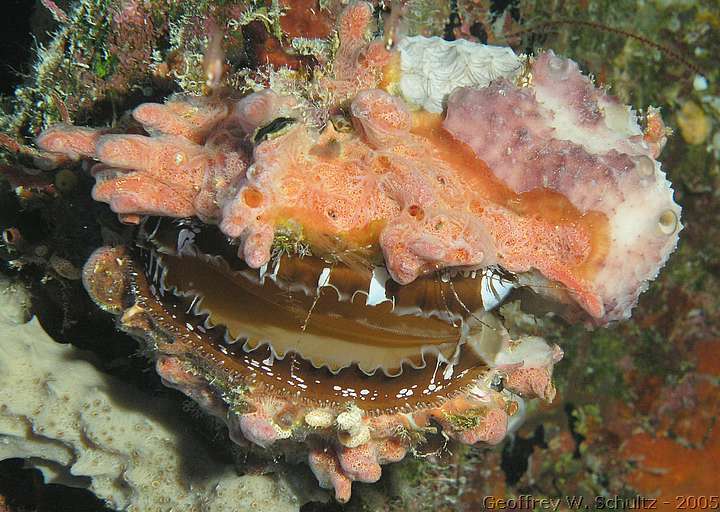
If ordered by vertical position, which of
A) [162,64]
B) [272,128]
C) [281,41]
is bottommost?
[162,64]

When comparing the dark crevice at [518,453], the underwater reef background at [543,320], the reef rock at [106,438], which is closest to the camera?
the underwater reef background at [543,320]

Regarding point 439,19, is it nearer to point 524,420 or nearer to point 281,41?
point 281,41

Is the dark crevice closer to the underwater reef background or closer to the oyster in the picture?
the underwater reef background

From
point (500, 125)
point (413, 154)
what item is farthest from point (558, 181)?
point (413, 154)

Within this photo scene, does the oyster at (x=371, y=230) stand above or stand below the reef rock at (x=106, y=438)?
above

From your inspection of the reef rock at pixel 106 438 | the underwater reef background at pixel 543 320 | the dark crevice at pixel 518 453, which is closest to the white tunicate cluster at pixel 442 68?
the underwater reef background at pixel 543 320

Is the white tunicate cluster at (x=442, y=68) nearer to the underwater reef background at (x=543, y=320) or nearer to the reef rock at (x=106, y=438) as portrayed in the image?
the underwater reef background at (x=543, y=320)
